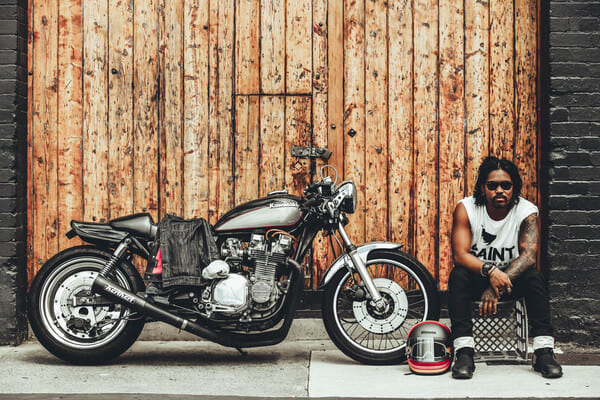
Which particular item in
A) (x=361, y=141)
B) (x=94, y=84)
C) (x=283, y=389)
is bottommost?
(x=283, y=389)

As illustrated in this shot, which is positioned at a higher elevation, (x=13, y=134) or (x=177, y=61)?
(x=177, y=61)

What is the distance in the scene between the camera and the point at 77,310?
4680 mm

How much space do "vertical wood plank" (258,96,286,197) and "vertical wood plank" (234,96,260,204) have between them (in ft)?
0.13

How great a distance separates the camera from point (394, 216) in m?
5.39

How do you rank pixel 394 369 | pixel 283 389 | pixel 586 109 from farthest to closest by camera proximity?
pixel 586 109 < pixel 394 369 < pixel 283 389

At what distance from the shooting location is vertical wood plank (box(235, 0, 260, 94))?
5445 millimetres

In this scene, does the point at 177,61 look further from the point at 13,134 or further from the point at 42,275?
the point at 42,275

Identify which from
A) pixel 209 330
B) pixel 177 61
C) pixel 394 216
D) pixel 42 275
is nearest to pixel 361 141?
pixel 394 216

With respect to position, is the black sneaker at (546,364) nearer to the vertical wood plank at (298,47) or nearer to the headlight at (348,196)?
the headlight at (348,196)

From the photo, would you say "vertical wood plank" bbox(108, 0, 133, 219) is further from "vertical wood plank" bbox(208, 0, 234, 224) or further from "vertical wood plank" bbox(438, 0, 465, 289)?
"vertical wood plank" bbox(438, 0, 465, 289)

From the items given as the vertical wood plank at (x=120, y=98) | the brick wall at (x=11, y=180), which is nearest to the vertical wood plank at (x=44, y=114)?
the brick wall at (x=11, y=180)

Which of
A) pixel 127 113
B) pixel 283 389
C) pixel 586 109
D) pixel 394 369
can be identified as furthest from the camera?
pixel 127 113

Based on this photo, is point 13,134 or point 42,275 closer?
point 42,275

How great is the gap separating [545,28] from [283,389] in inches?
126
